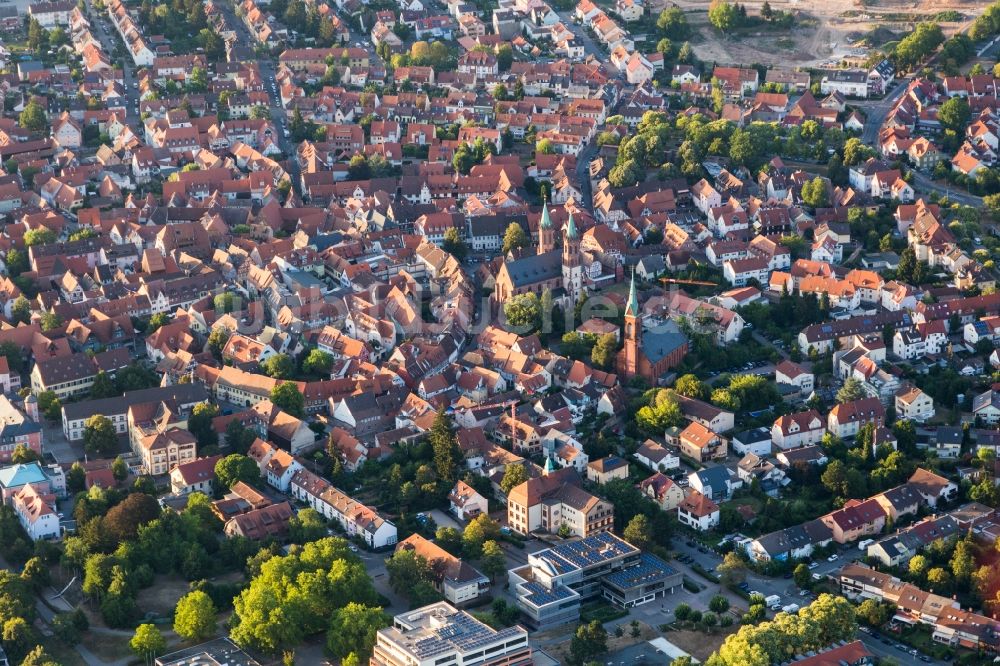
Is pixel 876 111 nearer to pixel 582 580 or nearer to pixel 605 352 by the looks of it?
pixel 605 352

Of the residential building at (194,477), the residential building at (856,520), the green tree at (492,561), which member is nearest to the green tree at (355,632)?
the green tree at (492,561)

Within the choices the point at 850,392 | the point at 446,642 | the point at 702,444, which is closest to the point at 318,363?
the point at 702,444

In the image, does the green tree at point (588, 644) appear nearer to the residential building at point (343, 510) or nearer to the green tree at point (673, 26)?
the residential building at point (343, 510)

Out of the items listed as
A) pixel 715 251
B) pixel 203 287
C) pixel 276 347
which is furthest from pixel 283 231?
pixel 715 251

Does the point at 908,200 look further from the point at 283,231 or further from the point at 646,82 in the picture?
the point at 283,231

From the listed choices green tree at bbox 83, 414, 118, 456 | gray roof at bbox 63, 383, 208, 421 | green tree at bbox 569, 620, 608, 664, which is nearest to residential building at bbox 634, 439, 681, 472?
green tree at bbox 569, 620, 608, 664

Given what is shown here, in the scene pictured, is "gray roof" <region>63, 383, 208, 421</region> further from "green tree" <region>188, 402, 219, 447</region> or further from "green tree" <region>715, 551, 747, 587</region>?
"green tree" <region>715, 551, 747, 587</region>

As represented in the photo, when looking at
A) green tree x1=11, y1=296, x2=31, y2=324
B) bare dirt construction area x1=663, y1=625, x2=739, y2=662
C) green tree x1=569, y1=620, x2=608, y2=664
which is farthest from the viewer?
green tree x1=11, y1=296, x2=31, y2=324
